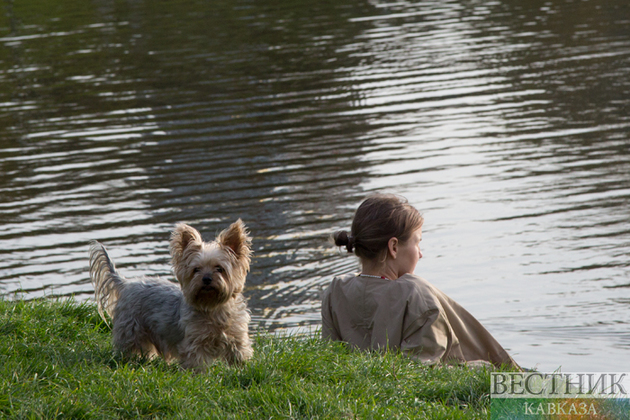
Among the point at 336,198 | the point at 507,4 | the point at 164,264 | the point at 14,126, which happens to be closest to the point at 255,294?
the point at 164,264

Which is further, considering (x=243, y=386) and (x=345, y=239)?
(x=345, y=239)

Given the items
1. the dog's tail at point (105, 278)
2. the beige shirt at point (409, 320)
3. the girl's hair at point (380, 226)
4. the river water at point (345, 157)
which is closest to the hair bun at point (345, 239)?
the girl's hair at point (380, 226)

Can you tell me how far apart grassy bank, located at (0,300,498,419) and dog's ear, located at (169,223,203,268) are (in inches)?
27.7

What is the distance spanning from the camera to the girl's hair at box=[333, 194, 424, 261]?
16.8 ft

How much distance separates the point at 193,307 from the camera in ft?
16.4

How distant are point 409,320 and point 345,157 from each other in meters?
9.14

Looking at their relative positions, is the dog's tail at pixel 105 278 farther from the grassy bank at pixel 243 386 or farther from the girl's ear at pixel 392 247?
the girl's ear at pixel 392 247

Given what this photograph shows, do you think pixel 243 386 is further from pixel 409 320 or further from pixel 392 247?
pixel 392 247

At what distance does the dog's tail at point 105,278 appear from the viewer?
5.63m

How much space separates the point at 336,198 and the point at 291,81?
8.86 meters

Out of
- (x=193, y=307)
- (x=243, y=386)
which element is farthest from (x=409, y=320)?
(x=193, y=307)

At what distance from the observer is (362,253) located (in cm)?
523

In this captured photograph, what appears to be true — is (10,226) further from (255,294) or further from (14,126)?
(14,126)

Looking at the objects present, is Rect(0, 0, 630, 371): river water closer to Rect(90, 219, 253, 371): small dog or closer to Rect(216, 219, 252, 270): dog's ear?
Rect(90, 219, 253, 371): small dog
